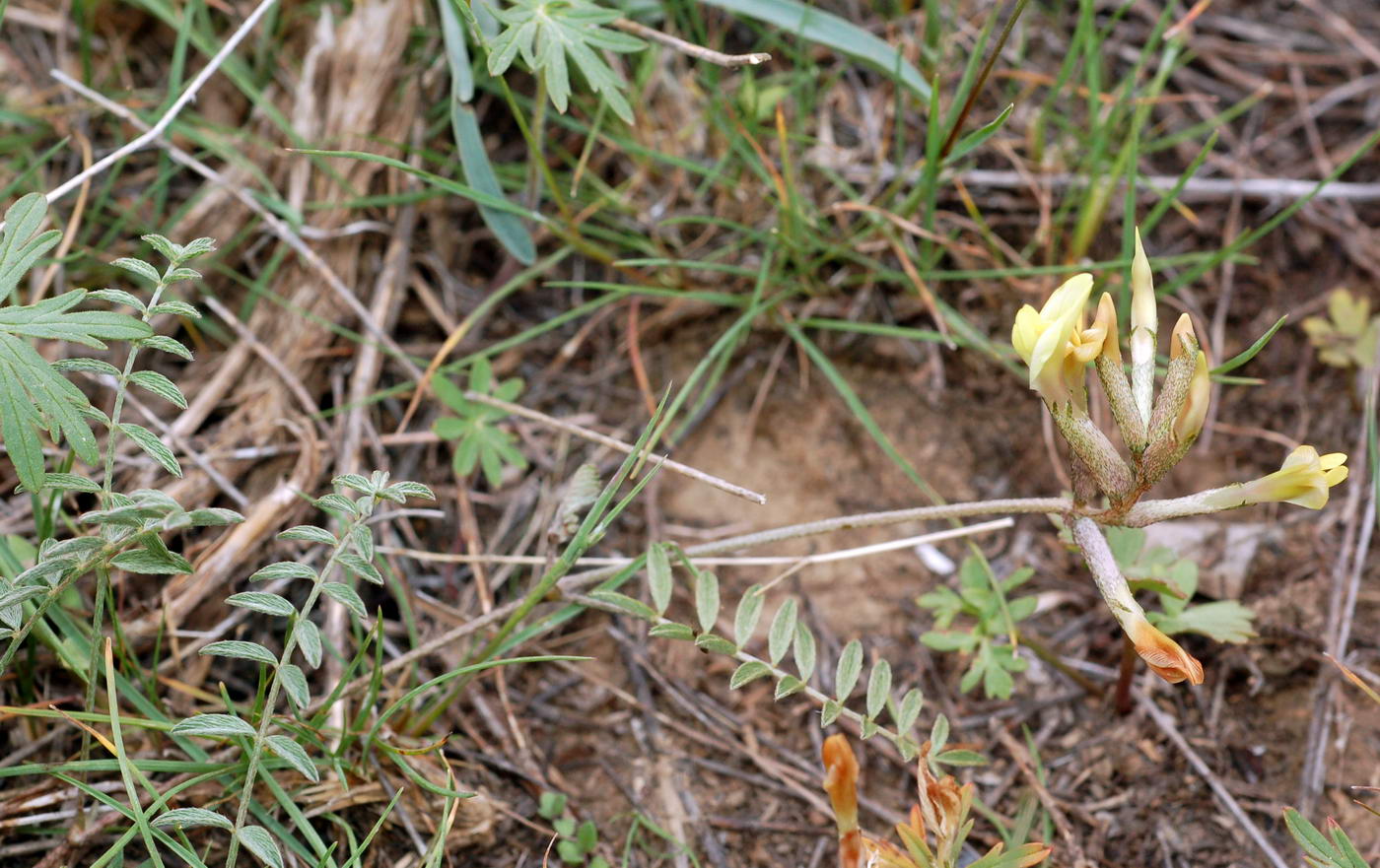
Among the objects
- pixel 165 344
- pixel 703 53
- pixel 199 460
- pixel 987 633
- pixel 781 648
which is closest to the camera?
pixel 165 344

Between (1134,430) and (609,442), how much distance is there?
1.04 metres

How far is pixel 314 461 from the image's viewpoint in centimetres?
235

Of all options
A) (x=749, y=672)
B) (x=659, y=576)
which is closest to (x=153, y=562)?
(x=659, y=576)

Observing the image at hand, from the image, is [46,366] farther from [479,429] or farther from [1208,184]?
[1208,184]

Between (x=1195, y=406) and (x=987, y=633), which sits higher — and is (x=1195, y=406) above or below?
above

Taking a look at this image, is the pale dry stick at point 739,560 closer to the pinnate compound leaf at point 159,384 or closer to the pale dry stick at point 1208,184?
the pinnate compound leaf at point 159,384

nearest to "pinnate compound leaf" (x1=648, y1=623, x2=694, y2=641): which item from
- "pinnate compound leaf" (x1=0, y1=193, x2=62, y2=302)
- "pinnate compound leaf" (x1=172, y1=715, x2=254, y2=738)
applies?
"pinnate compound leaf" (x1=172, y1=715, x2=254, y2=738)

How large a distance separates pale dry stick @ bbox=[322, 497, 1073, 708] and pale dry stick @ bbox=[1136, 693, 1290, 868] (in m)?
0.58

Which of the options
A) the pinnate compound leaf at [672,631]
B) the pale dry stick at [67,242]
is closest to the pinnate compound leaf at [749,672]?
the pinnate compound leaf at [672,631]

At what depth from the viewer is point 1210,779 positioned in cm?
205

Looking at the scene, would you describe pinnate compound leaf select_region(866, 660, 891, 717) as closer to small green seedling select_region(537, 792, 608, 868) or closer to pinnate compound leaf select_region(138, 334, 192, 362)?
small green seedling select_region(537, 792, 608, 868)

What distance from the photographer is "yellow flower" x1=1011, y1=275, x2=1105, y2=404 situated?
1554mm

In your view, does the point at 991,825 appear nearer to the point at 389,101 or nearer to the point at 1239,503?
the point at 1239,503

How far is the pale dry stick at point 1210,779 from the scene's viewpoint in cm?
197
